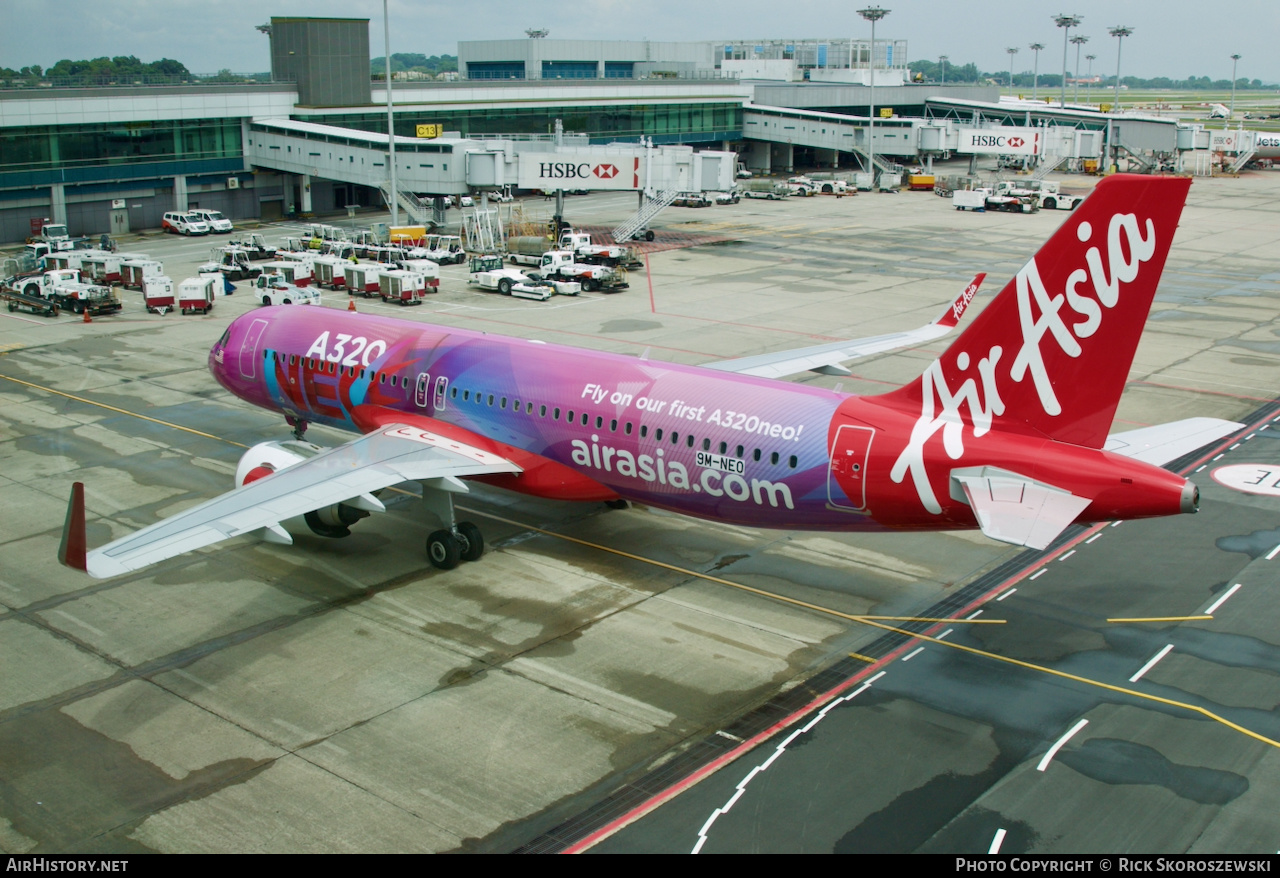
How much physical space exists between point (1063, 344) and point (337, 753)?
664 inches

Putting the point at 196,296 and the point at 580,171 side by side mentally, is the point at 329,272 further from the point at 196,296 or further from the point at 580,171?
the point at 580,171

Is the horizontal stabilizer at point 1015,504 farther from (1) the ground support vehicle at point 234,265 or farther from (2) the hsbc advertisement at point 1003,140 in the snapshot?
(2) the hsbc advertisement at point 1003,140

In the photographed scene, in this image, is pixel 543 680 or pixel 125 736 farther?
pixel 543 680

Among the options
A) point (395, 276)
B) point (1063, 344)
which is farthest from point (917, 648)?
point (395, 276)

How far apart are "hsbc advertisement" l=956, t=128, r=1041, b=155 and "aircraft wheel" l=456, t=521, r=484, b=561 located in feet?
409

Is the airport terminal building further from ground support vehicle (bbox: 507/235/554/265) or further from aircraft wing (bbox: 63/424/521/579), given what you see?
aircraft wing (bbox: 63/424/521/579)

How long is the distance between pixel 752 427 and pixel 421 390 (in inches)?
434

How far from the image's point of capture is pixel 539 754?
71.3 ft

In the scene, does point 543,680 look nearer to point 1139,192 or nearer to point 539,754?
point 539,754

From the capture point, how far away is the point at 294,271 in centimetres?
7231

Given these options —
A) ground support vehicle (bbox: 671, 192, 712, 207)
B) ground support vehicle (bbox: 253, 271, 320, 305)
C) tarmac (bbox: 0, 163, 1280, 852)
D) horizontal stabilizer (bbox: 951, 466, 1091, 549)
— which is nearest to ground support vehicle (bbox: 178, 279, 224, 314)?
ground support vehicle (bbox: 253, 271, 320, 305)

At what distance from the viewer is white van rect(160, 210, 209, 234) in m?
97.4

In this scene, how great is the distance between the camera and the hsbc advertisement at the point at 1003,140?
140000 mm

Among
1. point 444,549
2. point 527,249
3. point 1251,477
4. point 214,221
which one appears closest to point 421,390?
point 444,549
